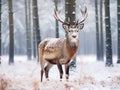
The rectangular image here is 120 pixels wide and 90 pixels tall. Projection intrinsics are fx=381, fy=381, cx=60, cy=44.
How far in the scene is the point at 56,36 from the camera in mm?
27344

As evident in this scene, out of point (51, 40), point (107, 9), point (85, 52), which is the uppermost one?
point (107, 9)

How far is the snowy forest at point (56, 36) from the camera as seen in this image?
10.9m

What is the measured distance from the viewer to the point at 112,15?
185ft

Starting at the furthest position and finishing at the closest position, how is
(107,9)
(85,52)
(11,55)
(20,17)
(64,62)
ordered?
Answer: (85,52) → (20,17) → (11,55) → (107,9) → (64,62)

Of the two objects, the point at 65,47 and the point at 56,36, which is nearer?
the point at 65,47

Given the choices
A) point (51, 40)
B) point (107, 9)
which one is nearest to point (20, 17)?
point (107, 9)

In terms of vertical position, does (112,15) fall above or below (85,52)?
above

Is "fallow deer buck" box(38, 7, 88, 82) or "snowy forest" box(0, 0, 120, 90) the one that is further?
"fallow deer buck" box(38, 7, 88, 82)

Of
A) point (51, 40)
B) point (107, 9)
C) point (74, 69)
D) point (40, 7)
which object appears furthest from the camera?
point (40, 7)

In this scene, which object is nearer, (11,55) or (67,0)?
(67,0)

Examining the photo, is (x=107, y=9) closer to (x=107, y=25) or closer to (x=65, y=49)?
(x=107, y=25)

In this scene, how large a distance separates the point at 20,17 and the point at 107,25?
3850 cm

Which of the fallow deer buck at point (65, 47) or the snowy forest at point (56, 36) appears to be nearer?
the snowy forest at point (56, 36)

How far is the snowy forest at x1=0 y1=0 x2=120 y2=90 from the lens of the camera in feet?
35.9
